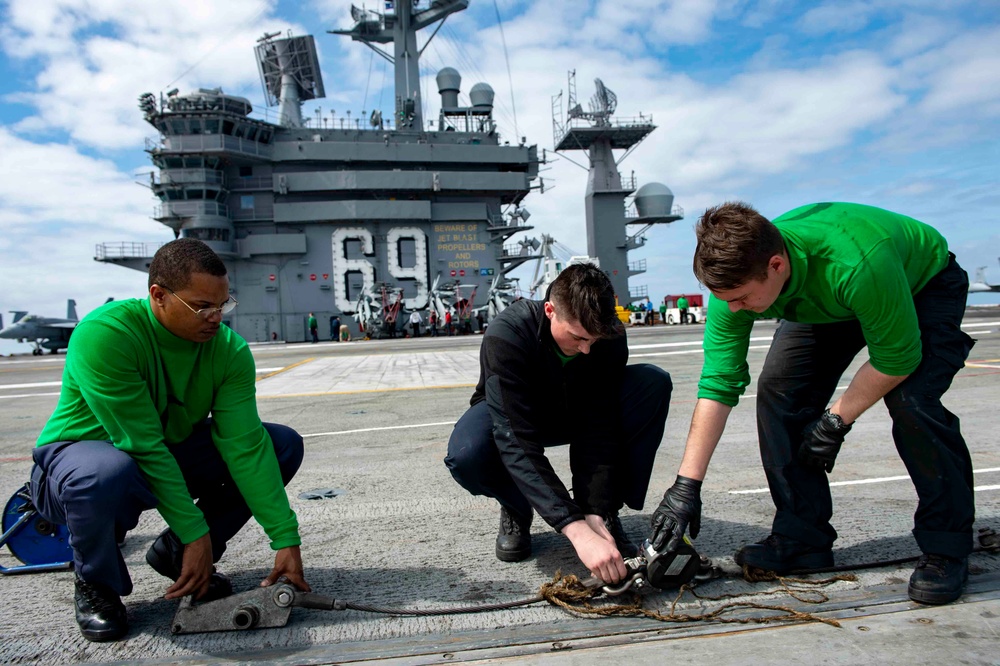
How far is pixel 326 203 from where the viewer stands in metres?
33.0

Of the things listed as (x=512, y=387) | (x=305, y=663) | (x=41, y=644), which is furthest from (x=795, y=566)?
(x=41, y=644)

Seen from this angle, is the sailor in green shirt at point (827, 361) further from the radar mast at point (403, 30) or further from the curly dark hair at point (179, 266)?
the radar mast at point (403, 30)

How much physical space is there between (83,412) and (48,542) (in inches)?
35.6

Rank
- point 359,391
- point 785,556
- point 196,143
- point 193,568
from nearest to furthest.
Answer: point 193,568 → point 785,556 → point 359,391 → point 196,143

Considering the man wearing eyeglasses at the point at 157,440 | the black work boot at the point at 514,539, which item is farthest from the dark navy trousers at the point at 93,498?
the black work boot at the point at 514,539

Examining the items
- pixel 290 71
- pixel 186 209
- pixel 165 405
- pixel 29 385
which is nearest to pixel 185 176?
pixel 186 209

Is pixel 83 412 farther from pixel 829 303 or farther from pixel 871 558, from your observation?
pixel 871 558

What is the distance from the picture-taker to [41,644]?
1.96 meters

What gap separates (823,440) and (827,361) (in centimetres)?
36

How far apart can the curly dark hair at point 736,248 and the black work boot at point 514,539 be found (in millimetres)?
1262

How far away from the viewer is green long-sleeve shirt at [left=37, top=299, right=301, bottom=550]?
6.48 ft

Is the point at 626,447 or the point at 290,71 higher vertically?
the point at 290,71

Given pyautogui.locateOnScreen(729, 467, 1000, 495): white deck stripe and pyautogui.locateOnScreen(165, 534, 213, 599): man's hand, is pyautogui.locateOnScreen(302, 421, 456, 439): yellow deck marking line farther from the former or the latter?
pyautogui.locateOnScreen(165, 534, 213, 599): man's hand

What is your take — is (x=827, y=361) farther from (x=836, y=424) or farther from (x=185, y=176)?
(x=185, y=176)
